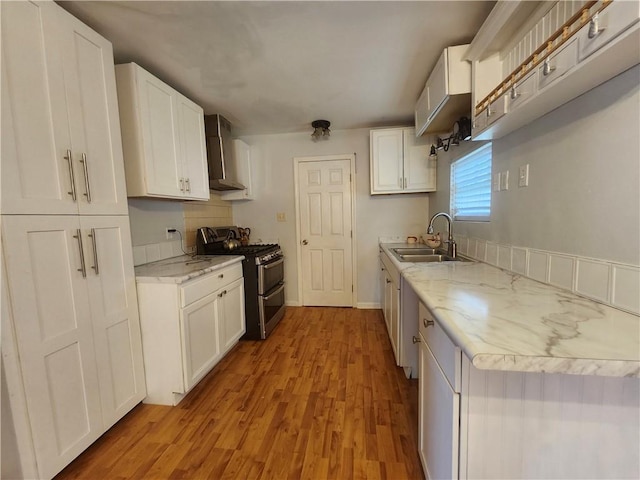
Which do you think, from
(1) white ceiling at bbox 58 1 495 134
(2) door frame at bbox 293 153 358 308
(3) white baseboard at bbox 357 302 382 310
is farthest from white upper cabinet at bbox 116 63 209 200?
(3) white baseboard at bbox 357 302 382 310

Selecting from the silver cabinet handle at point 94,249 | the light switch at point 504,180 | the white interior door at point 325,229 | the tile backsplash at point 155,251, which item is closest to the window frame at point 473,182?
the light switch at point 504,180

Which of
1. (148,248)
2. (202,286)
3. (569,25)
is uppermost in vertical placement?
(569,25)

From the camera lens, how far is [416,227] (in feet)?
11.4

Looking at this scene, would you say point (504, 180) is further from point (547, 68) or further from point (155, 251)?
point (155, 251)

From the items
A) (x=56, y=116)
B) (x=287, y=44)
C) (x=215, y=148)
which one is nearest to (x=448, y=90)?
(x=287, y=44)

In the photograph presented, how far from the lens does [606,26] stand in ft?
2.41

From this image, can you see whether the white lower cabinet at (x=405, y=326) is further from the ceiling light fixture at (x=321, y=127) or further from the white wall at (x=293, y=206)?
the ceiling light fixture at (x=321, y=127)

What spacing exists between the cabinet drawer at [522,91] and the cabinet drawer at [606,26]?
223 millimetres

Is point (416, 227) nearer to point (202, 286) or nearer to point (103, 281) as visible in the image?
point (202, 286)

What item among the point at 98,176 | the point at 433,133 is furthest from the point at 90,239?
the point at 433,133

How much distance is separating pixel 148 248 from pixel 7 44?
4.89 feet

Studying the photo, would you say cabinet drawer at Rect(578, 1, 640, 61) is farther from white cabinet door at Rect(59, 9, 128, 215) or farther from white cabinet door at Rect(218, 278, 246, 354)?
white cabinet door at Rect(218, 278, 246, 354)

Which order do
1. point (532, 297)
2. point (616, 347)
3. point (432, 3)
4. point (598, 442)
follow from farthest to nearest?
point (432, 3)
point (532, 297)
point (598, 442)
point (616, 347)

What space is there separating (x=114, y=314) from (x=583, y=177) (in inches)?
95.9
